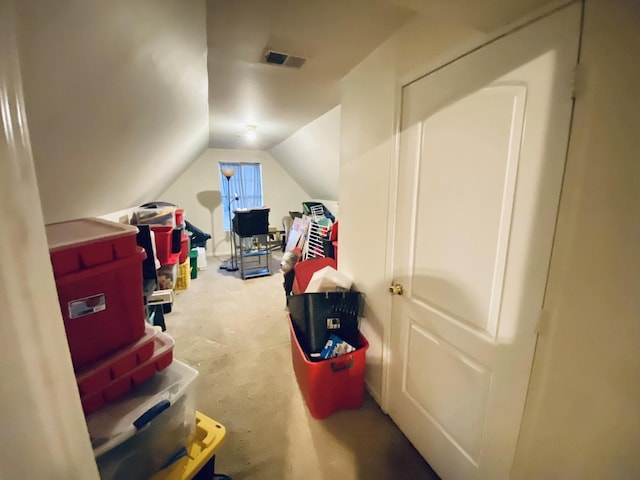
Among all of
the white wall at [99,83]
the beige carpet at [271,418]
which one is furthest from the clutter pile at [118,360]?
the beige carpet at [271,418]

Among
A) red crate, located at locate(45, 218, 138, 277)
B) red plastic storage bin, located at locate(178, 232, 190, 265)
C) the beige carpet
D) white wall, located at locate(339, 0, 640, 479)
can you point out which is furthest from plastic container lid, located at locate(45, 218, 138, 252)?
red plastic storage bin, located at locate(178, 232, 190, 265)

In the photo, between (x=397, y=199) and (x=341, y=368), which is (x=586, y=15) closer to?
(x=397, y=199)

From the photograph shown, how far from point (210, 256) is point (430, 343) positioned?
516cm

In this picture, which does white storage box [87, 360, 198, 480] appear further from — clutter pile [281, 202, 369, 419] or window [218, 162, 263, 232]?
window [218, 162, 263, 232]

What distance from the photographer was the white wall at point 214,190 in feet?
17.5

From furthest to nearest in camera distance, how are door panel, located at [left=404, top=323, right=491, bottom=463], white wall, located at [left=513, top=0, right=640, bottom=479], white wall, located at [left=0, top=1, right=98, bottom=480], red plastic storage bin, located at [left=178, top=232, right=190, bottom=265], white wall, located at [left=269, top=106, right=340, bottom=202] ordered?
red plastic storage bin, located at [left=178, top=232, right=190, bottom=265] → white wall, located at [left=269, top=106, right=340, bottom=202] → door panel, located at [left=404, top=323, right=491, bottom=463] → white wall, located at [left=513, top=0, right=640, bottom=479] → white wall, located at [left=0, top=1, right=98, bottom=480]

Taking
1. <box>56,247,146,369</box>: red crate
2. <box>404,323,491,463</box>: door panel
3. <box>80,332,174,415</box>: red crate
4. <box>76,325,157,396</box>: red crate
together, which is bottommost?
<box>404,323,491,463</box>: door panel

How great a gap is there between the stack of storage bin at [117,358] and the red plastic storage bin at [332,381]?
2.52ft

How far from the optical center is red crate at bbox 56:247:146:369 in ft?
2.70

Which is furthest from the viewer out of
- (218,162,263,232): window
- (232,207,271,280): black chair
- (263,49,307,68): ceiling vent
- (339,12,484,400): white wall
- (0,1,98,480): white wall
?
(218,162,263,232): window

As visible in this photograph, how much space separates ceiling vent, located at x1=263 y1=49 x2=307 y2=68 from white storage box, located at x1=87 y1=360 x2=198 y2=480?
172 centimetres

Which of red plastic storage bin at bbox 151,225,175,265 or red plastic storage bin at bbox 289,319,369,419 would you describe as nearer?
red plastic storage bin at bbox 289,319,369,419

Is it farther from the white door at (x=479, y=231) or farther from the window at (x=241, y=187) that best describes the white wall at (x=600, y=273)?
the window at (x=241, y=187)

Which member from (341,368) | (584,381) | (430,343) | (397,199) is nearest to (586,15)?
(397,199)
